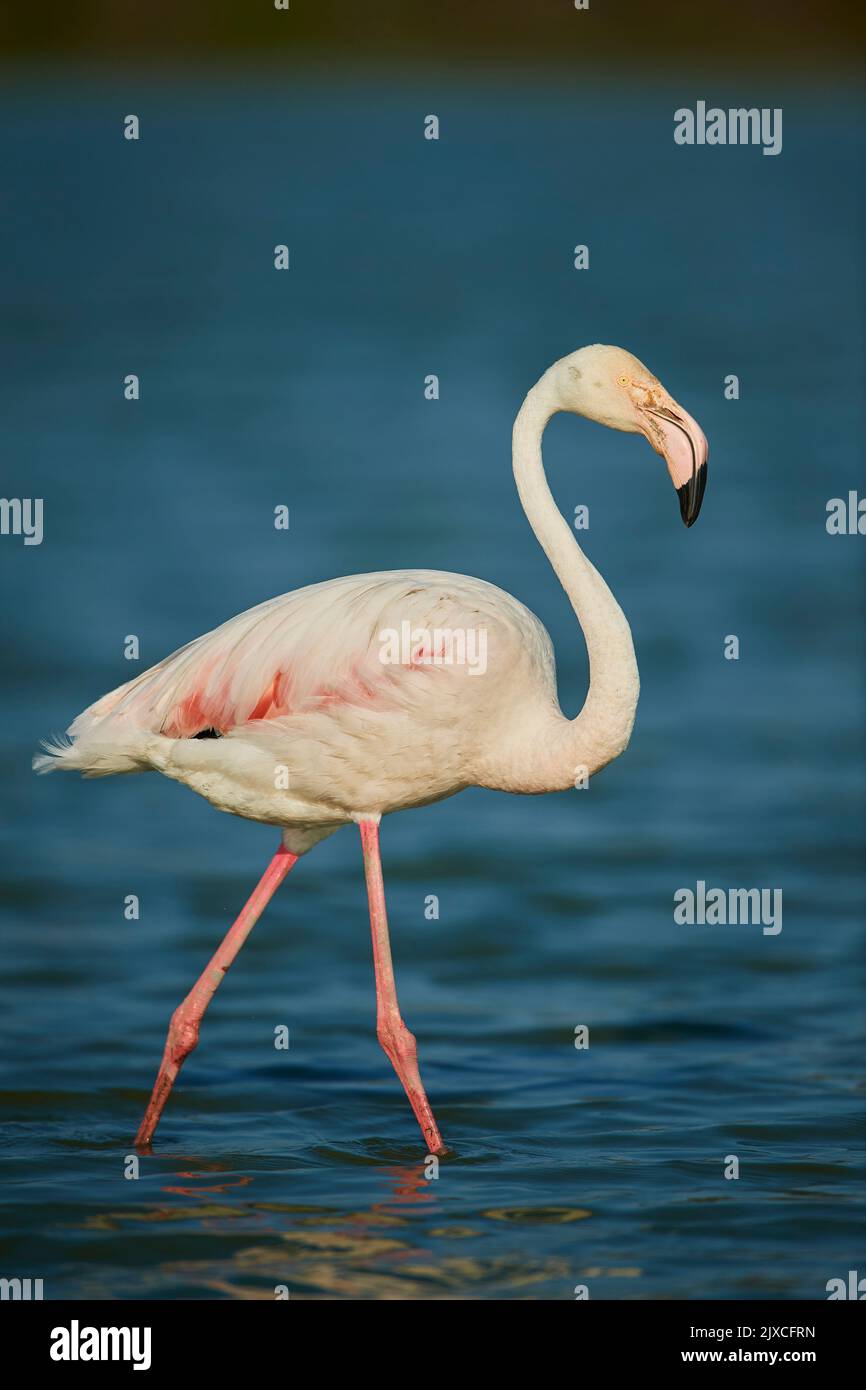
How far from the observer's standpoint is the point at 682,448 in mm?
6633

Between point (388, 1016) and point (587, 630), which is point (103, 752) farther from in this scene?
point (587, 630)

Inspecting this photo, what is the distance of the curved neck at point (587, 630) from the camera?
21.8 feet

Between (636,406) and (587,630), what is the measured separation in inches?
28.6

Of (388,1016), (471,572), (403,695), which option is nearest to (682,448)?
(403,695)

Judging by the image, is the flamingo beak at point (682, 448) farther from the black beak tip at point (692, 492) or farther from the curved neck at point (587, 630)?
the curved neck at point (587, 630)

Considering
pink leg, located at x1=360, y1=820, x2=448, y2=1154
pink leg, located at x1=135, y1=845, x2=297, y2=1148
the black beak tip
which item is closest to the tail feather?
pink leg, located at x1=135, y1=845, x2=297, y2=1148


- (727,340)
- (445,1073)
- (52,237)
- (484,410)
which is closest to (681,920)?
(445,1073)

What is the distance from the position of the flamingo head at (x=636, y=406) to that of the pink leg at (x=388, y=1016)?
4.94 ft

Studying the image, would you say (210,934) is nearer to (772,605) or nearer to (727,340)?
(772,605)

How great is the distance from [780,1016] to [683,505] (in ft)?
11.9

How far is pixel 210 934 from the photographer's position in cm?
1084

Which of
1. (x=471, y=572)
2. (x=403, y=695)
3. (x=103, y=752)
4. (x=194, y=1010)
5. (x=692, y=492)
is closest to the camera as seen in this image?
(x=692, y=492)

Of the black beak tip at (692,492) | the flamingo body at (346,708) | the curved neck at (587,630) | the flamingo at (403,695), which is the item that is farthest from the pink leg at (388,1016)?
the black beak tip at (692,492)

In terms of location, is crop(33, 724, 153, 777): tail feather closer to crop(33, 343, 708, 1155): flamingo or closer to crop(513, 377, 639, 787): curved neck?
crop(33, 343, 708, 1155): flamingo
